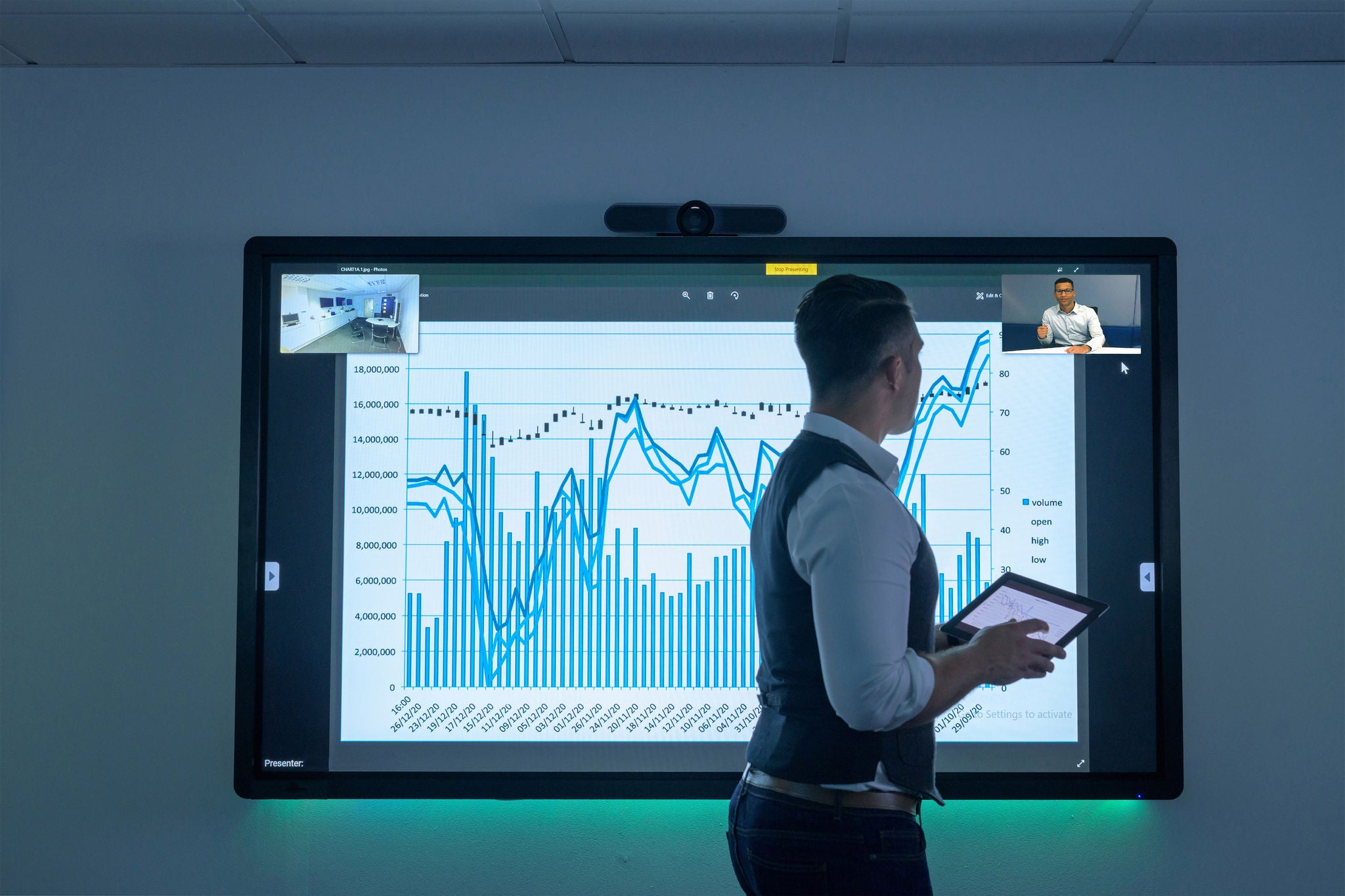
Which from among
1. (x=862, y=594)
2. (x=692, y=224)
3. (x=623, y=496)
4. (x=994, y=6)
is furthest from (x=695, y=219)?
(x=862, y=594)

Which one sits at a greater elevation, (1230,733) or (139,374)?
(139,374)

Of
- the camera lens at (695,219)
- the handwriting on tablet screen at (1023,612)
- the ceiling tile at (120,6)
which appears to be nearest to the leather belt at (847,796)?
the handwriting on tablet screen at (1023,612)

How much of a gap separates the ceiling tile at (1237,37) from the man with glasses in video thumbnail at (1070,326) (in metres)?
0.58

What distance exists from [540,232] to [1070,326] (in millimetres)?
1247

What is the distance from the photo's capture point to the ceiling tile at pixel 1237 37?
174 centimetres

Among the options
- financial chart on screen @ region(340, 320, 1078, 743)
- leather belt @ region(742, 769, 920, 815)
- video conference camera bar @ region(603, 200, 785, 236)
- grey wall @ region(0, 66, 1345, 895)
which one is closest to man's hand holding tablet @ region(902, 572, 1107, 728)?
leather belt @ region(742, 769, 920, 815)

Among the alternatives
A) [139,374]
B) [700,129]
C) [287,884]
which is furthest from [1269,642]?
[139,374]

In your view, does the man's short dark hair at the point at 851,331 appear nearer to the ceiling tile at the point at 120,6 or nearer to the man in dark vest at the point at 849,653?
the man in dark vest at the point at 849,653

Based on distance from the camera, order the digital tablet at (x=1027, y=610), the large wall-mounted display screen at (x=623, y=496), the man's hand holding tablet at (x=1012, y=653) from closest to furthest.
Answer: the man's hand holding tablet at (x=1012, y=653)
the digital tablet at (x=1027, y=610)
the large wall-mounted display screen at (x=623, y=496)

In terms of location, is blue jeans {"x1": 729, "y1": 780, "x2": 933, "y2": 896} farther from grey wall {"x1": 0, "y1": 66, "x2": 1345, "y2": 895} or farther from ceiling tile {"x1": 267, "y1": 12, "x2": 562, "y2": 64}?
ceiling tile {"x1": 267, "y1": 12, "x2": 562, "y2": 64}

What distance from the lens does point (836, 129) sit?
1.92 m

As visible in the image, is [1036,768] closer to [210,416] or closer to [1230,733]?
[1230,733]

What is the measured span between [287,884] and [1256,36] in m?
2.95

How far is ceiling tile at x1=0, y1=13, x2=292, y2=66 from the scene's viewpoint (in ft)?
5.82
